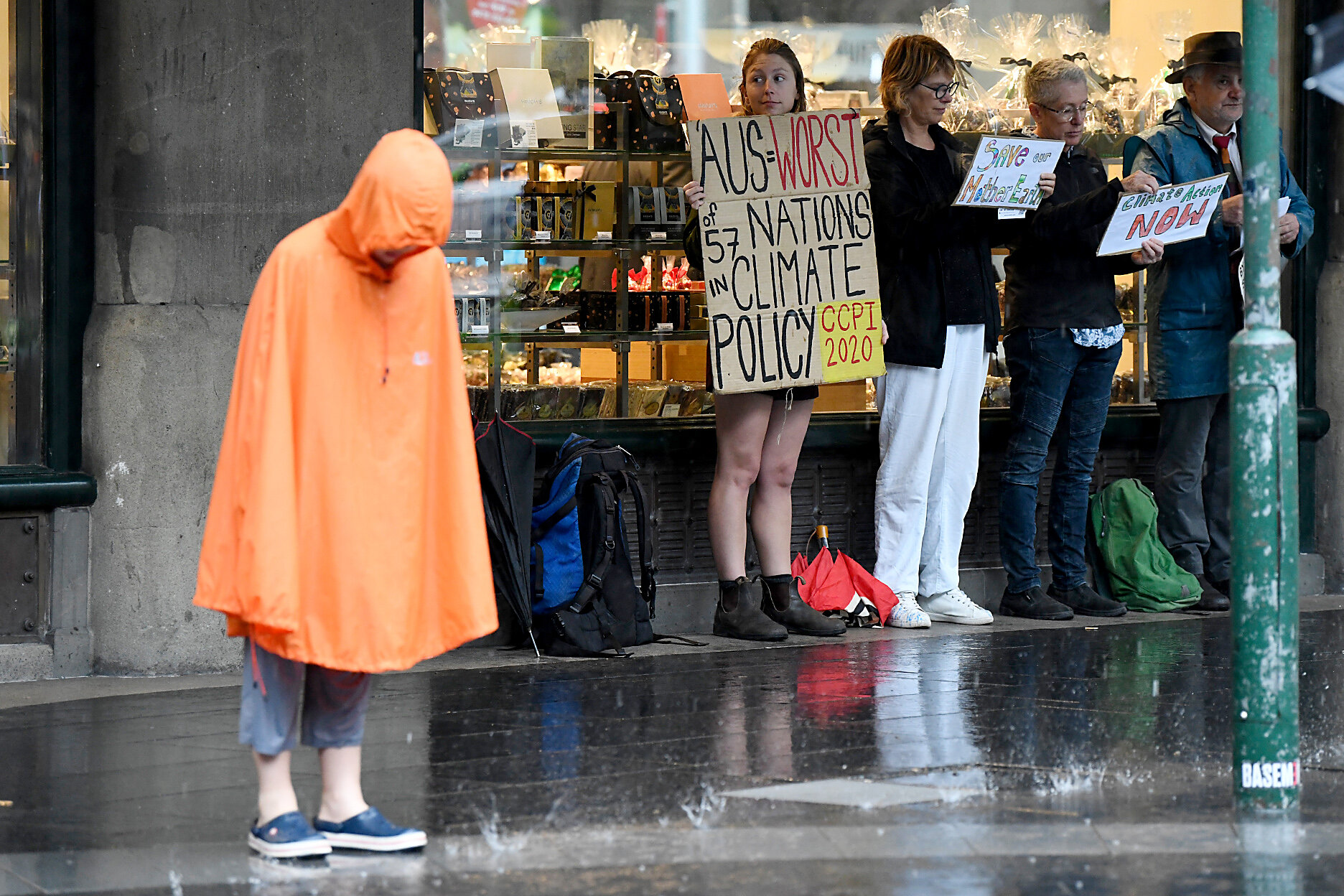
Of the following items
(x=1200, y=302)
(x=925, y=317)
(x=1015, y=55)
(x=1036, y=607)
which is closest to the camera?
(x=925, y=317)

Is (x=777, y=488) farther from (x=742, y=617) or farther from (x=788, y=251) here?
(x=788, y=251)

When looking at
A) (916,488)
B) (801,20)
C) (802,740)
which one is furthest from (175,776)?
(801,20)

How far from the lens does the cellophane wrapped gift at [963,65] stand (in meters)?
9.66

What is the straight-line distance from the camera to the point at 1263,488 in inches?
192

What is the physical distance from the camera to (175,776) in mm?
5605

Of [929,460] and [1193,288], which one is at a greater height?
[1193,288]

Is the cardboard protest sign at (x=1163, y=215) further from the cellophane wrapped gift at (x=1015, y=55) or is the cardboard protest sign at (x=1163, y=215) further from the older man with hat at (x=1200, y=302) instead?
the cellophane wrapped gift at (x=1015, y=55)

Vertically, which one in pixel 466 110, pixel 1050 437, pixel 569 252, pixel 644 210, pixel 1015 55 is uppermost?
pixel 1015 55

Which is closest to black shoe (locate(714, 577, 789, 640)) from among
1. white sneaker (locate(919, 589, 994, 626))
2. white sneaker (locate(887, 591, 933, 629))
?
white sneaker (locate(887, 591, 933, 629))

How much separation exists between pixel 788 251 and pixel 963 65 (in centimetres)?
200

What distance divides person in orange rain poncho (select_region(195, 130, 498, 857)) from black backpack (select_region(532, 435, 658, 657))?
298 cm

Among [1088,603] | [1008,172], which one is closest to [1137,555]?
[1088,603]

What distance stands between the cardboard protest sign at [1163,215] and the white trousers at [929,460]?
29.3 inches

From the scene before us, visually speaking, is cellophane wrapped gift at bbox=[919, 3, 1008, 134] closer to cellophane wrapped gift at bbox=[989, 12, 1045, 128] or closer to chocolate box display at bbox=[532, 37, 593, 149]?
Result: cellophane wrapped gift at bbox=[989, 12, 1045, 128]
